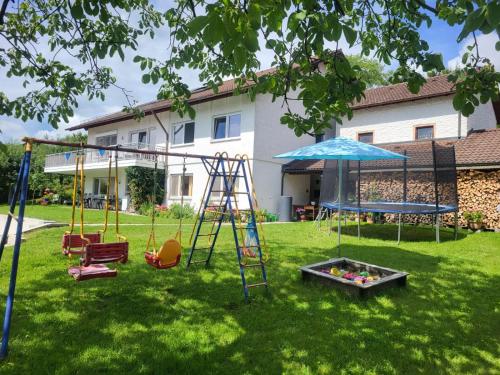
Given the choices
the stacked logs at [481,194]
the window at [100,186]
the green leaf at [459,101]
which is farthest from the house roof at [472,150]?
the window at [100,186]

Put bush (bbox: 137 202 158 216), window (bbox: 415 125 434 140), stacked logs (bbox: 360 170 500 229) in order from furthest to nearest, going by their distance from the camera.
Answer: bush (bbox: 137 202 158 216), window (bbox: 415 125 434 140), stacked logs (bbox: 360 170 500 229)

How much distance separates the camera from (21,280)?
545 centimetres

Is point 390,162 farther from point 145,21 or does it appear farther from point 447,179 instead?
point 145,21

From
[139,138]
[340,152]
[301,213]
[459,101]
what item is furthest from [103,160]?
[459,101]

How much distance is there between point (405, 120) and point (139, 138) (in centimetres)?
1554

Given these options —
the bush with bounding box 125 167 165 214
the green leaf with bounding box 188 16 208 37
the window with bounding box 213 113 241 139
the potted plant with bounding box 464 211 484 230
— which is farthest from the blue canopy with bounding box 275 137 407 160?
the bush with bounding box 125 167 165 214

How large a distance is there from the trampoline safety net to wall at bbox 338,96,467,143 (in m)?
4.19

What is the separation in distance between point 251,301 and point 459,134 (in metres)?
14.5

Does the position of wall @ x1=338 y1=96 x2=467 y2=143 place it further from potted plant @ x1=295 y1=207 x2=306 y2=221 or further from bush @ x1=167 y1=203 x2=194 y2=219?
bush @ x1=167 y1=203 x2=194 y2=219

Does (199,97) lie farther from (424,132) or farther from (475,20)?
(475,20)

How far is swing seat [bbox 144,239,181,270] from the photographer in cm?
509

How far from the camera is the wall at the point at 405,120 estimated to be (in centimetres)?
1574

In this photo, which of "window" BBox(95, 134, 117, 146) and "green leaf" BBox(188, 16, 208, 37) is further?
"window" BBox(95, 134, 117, 146)

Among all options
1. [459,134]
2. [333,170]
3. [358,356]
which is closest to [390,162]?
[333,170]
